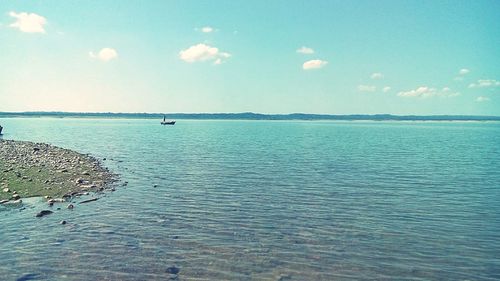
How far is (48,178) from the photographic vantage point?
2498 centimetres

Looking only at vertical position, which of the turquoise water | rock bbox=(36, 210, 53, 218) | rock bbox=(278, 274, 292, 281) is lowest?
the turquoise water

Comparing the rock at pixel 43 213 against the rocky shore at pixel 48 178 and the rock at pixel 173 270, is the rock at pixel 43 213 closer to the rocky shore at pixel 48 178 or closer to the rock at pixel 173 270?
the rocky shore at pixel 48 178

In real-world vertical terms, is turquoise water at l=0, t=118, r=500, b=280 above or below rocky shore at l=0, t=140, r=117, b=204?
below

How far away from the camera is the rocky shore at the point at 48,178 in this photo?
20969 millimetres

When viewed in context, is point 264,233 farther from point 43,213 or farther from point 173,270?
point 43,213

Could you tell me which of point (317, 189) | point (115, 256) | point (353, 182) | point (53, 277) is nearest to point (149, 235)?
point (115, 256)

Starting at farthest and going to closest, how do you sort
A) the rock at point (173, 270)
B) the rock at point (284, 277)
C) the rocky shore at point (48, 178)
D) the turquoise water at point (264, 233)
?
the rocky shore at point (48, 178) < the turquoise water at point (264, 233) < the rock at point (173, 270) < the rock at point (284, 277)

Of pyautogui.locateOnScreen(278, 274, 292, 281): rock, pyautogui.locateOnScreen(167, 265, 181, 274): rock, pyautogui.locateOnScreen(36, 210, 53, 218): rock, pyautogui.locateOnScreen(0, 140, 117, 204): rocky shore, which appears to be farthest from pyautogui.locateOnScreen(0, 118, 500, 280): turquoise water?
pyautogui.locateOnScreen(0, 140, 117, 204): rocky shore

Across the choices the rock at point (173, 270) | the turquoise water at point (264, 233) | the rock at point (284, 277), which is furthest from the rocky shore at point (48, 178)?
the rock at point (284, 277)

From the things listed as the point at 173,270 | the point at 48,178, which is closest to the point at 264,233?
the point at 173,270

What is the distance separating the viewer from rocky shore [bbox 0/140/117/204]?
68.8 feet

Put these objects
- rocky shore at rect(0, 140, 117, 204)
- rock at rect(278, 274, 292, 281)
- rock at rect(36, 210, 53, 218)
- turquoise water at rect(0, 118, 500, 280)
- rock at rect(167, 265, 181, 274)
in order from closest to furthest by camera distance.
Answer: rock at rect(278, 274, 292, 281)
rock at rect(167, 265, 181, 274)
turquoise water at rect(0, 118, 500, 280)
rock at rect(36, 210, 53, 218)
rocky shore at rect(0, 140, 117, 204)

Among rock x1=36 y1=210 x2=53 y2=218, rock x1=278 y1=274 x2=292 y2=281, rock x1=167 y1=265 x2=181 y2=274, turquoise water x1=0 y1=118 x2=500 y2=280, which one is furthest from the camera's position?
rock x1=36 y1=210 x2=53 y2=218

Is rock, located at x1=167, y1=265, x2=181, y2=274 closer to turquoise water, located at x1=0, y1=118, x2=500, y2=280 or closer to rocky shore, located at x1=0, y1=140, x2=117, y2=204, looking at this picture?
turquoise water, located at x1=0, y1=118, x2=500, y2=280
